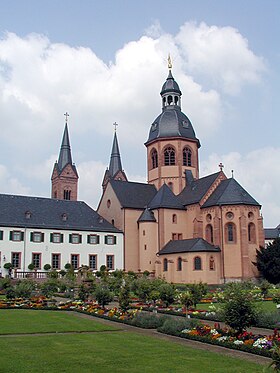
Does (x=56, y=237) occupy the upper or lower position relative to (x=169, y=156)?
lower

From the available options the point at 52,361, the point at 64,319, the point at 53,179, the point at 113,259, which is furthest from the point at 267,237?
the point at 52,361

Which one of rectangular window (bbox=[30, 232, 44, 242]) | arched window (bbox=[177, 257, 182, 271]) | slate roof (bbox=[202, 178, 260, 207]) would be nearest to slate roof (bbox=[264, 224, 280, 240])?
slate roof (bbox=[202, 178, 260, 207])

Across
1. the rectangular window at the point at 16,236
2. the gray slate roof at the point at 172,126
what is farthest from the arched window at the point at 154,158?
the rectangular window at the point at 16,236

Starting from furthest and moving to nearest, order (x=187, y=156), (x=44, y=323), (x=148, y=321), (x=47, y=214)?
(x=187, y=156) → (x=47, y=214) → (x=44, y=323) → (x=148, y=321)

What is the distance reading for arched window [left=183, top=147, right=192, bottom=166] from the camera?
3000 inches

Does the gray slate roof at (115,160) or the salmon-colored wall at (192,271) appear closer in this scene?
the salmon-colored wall at (192,271)

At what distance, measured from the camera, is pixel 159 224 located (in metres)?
68.1

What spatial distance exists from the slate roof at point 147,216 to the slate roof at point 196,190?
17.7 feet

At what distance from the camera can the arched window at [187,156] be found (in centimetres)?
7619

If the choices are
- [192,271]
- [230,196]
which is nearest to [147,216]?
[192,271]

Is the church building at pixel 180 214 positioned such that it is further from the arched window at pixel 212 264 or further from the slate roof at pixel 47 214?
the slate roof at pixel 47 214

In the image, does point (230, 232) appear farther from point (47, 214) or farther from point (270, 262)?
point (47, 214)

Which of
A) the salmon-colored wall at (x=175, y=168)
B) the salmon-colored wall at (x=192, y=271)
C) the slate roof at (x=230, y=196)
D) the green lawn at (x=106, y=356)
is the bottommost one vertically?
the green lawn at (x=106, y=356)

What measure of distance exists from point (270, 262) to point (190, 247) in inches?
412
